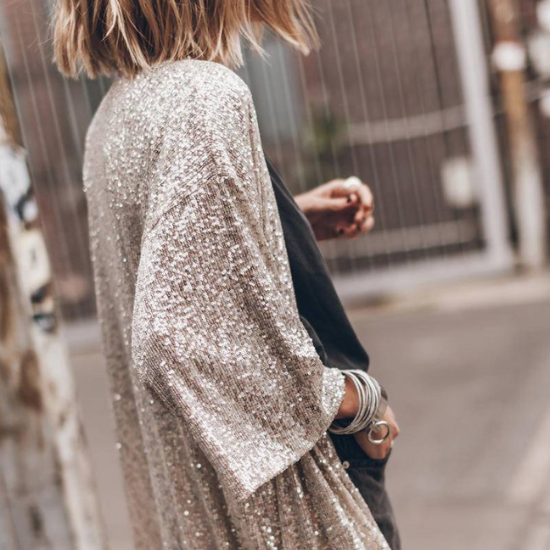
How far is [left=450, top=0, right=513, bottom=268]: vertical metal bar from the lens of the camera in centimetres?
658

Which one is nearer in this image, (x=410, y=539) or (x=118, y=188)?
(x=118, y=188)

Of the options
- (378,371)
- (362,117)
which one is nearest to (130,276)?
(378,371)

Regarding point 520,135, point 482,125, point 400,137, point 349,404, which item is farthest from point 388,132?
point 349,404

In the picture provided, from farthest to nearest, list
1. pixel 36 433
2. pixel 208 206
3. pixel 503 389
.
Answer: pixel 503 389 < pixel 36 433 < pixel 208 206

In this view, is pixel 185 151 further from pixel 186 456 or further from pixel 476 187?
pixel 476 187

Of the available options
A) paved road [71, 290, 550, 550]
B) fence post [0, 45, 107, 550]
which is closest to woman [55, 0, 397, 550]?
fence post [0, 45, 107, 550]

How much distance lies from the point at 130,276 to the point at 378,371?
13.0 feet

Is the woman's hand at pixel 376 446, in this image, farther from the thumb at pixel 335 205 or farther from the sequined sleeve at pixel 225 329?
the thumb at pixel 335 205

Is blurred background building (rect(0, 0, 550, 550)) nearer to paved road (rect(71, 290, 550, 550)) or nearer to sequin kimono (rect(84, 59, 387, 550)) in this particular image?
paved road (rect(71, 290, 550, 550))

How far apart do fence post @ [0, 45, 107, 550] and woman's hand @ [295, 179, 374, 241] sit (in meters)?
0.66

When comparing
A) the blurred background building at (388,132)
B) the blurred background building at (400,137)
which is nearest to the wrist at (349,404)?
the blurred background building at (400,137)

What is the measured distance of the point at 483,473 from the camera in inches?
141

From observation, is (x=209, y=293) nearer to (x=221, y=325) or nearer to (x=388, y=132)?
(x=221, y=325)

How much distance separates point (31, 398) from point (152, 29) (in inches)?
38.9
